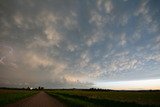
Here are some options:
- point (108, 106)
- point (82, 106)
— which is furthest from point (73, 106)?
point (108, 106)

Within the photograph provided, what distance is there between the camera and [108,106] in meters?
27.5

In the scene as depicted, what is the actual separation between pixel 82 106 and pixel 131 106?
6.47 meters

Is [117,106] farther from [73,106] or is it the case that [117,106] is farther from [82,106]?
[73,106]

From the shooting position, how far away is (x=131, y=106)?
22094 mm

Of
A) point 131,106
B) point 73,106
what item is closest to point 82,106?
→ point 73,106

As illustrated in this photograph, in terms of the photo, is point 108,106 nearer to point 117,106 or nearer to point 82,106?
point 117,106

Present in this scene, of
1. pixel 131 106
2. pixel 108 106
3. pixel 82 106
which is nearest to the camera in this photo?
pixel 131 106

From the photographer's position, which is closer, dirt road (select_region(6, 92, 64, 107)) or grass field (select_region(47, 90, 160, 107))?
grass field (select_region(47, 90, 160, 107))

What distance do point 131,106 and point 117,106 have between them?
3.77 metres

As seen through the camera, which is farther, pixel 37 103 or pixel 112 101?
pixel 37 103

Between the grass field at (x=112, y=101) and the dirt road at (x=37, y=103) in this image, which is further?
the dirt road at (x=37, y=103)

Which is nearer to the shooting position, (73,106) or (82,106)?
(82,106)

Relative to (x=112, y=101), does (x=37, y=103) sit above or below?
below

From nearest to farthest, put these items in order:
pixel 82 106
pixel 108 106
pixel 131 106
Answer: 1. pixel 131 106
2. pixel 82 106
3. pixel 108 106
